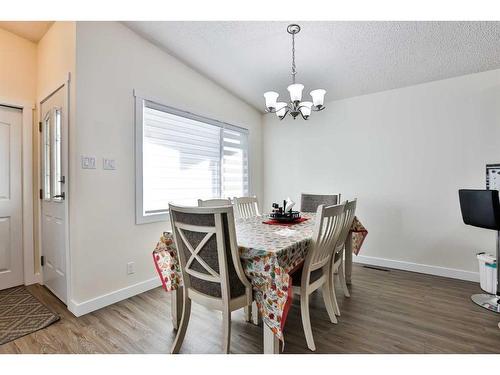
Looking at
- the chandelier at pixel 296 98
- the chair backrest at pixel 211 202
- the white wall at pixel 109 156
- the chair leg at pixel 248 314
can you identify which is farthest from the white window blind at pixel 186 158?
the chair leg at pixel 248 314

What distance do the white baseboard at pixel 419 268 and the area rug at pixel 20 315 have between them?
3508 mm

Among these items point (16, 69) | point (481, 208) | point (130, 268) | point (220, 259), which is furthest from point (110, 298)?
point (481, 208)

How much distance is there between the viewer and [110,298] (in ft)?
7.82

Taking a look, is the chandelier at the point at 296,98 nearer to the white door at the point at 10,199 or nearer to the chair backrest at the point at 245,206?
the chair backrest at the point at 245,206

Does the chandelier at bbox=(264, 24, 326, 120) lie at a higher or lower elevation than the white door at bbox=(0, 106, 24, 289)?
higher

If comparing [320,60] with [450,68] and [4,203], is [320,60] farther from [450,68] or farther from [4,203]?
[4,203]

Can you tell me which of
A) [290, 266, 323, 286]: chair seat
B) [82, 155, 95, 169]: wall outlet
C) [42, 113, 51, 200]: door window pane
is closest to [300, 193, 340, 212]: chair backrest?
[290, 266, 323, 286]: chair seat

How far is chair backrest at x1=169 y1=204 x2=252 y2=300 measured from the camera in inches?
55.8

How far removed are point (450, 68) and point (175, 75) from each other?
10.0 ft

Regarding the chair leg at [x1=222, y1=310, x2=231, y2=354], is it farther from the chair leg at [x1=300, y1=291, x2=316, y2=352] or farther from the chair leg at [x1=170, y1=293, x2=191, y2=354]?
the chair leg at [x1=300, y1=291, x2=316, y2=352]

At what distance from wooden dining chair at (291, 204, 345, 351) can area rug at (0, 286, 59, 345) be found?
1.94m

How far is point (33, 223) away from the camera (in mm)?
2893

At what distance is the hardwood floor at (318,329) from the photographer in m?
1.74
